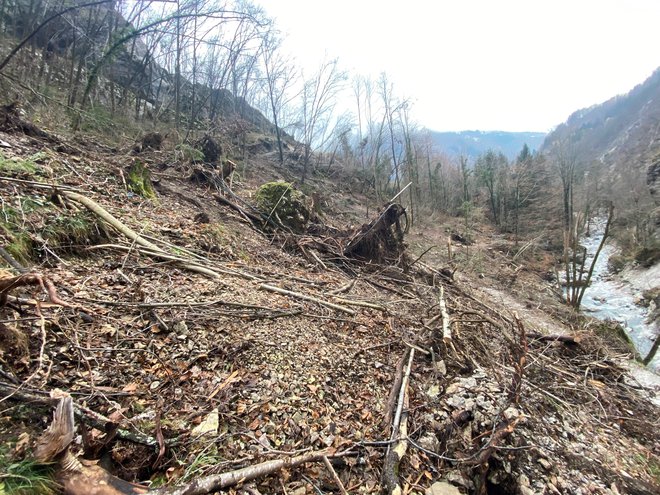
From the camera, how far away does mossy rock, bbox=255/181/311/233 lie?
724 cm

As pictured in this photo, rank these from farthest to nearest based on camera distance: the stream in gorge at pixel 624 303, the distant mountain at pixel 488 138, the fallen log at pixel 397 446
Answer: the distant mountain at pixel 488 138 < the stream in gorge at pixel 624 303 < the fallen log at pixel 397 446

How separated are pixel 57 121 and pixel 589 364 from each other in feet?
37.1

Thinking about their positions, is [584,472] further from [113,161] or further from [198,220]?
[113,161]

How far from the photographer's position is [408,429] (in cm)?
252

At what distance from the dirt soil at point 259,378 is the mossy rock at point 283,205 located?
2394mm

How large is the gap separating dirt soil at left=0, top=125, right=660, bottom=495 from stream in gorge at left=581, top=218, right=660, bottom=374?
9258 mm

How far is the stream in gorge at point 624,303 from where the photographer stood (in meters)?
11.6

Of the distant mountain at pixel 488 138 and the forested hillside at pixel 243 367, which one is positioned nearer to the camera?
the forested hillside at pixel 243 367

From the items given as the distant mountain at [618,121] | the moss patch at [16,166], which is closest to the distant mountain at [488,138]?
the distant mountain at [618,121]

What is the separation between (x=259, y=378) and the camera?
8.09ft

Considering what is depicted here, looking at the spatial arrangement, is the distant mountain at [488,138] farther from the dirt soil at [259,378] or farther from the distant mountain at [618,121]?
the dirt soil at [259,378]

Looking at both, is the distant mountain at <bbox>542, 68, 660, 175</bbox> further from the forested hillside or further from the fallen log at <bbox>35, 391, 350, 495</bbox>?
the fallen log at <bbox>35, 391, 350, 495</bbox>

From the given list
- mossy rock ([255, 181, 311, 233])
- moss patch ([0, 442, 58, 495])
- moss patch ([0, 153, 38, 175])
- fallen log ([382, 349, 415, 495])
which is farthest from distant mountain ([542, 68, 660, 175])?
moss patch ([0, 442, 58, 495])

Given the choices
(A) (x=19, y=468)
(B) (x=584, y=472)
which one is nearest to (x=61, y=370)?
(A) (x=19, y=468)
